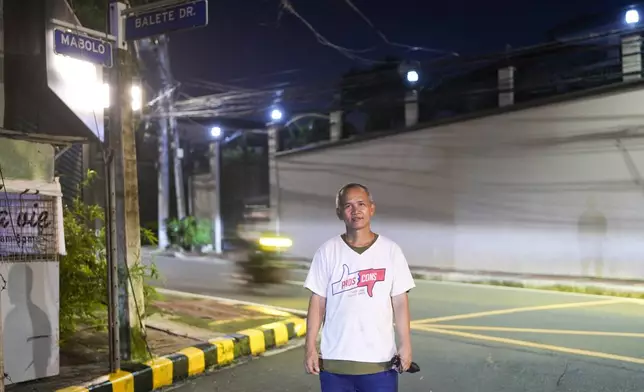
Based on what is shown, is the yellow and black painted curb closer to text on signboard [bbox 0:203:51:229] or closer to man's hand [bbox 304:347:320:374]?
text on signboard [bbox 0:203:51:229]

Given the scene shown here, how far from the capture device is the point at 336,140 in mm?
19578

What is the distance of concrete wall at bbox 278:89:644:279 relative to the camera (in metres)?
13.5

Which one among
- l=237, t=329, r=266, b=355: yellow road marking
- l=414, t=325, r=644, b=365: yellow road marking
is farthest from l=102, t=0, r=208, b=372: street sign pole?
l=414, t=325, r=644, b=365: yellow road marking

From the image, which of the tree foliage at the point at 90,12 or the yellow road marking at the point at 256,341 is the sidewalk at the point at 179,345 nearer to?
the yellow road marking at the point at 256,341

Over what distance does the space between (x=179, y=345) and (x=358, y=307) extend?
170 inches

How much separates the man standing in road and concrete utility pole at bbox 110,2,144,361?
131 inches

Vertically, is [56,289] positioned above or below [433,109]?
below

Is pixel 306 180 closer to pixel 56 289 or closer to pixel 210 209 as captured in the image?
pixel 210 209

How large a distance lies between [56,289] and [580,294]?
1068cm

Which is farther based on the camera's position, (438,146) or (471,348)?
(438,146)

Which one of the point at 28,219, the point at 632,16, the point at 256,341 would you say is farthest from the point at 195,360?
the point at 632,16

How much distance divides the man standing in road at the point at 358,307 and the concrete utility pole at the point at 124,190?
332 centimetres

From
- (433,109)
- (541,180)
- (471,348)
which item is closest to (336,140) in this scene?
(433,109)

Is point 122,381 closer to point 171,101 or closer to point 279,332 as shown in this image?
point 279,332
